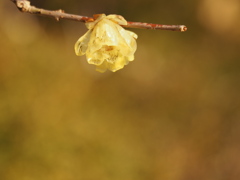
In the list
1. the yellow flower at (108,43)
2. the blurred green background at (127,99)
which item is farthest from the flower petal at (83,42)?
the blurred green background at (127,99)

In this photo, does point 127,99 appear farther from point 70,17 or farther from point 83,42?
point 70,17

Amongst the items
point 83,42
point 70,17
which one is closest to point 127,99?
point 83,42

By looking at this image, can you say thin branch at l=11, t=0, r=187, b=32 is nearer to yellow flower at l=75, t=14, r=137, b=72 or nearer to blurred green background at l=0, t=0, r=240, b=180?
yellow flower at l=75, t=14, r=137, b=72

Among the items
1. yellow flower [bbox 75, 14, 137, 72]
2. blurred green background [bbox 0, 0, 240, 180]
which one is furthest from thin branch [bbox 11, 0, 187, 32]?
blurred green background [bbox 0, 0, 240, 180]

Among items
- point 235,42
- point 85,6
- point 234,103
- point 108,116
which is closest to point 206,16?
point 235,42

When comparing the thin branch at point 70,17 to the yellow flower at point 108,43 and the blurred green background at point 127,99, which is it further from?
the blurred green background at point 127,99
